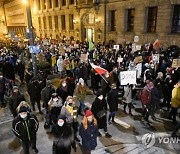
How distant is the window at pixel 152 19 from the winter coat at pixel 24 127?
50.8 ft

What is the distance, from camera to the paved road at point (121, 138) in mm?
6133

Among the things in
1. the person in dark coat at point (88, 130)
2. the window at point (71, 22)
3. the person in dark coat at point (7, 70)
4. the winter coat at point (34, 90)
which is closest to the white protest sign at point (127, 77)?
the winter coat at point (34, 90)

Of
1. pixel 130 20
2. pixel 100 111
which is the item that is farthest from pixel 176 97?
pixel 130 20

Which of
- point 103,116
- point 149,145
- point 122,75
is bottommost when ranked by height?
point 149,145

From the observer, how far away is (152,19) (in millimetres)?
18281

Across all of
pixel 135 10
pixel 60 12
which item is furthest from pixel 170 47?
pixel 60 12

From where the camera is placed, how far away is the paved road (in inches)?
241

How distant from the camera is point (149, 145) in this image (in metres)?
6.36

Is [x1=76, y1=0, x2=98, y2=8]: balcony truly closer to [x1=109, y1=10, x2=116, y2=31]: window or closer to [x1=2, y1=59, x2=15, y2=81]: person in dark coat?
[x1=109, y1=10, x2=116, y2=31]: window

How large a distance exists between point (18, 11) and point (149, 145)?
153 feet

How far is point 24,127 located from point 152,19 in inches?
628

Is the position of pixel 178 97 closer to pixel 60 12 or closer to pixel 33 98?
pixel 33 98

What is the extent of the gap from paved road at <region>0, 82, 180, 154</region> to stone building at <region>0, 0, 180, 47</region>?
10578 mm

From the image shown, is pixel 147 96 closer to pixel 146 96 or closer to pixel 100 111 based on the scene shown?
pixel 146 96
